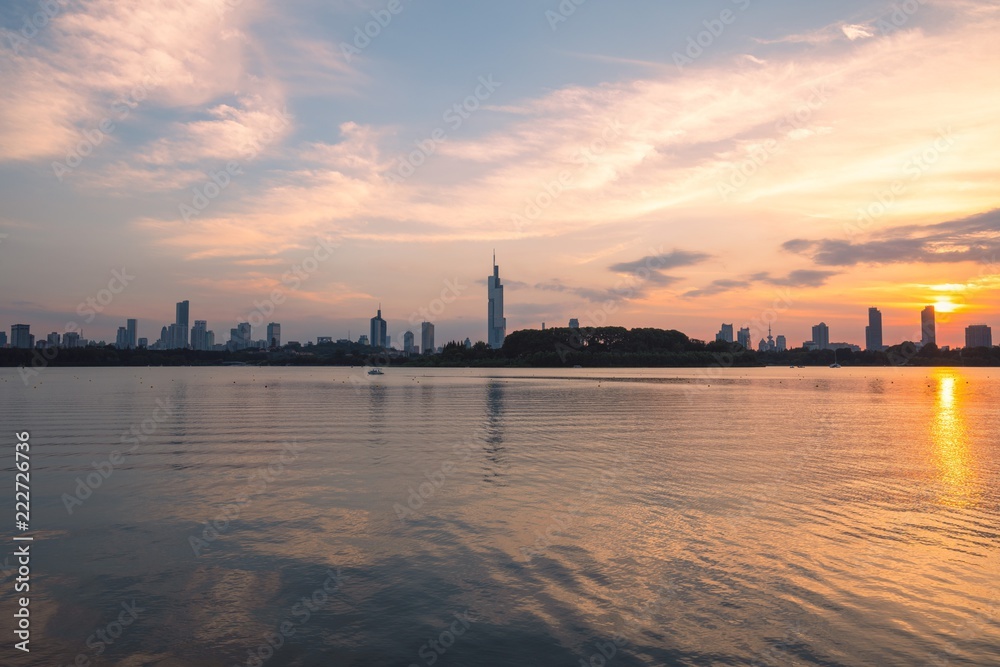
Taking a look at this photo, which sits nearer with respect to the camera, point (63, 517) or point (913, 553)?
point (913, 553)

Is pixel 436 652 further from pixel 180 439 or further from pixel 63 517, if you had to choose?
pixel 180 439

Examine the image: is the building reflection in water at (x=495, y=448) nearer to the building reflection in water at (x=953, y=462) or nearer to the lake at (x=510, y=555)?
the lake at (x=510, y=555)

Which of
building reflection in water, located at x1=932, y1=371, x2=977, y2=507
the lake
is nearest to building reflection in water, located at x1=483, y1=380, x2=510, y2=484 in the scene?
the lake

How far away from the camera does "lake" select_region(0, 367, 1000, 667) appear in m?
13.1

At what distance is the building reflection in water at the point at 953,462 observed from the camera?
2712 centimetres

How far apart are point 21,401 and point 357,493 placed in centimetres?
7603

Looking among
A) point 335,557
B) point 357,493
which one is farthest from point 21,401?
point 335,557

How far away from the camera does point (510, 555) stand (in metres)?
18.5

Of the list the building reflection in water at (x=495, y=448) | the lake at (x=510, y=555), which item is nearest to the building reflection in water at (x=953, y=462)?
the lake at (x=510, y=555)

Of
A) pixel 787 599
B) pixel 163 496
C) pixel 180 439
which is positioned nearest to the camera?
pixel 787 599

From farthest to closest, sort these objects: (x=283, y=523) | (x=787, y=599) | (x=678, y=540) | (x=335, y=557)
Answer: (x=283, y=523), (x=678, y=540), (x=335, y=557), (x=787, y=599)

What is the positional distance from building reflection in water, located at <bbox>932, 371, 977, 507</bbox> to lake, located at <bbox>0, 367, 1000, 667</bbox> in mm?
242

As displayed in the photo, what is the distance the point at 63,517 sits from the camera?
75.9 ft

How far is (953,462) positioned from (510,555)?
3074 cm
